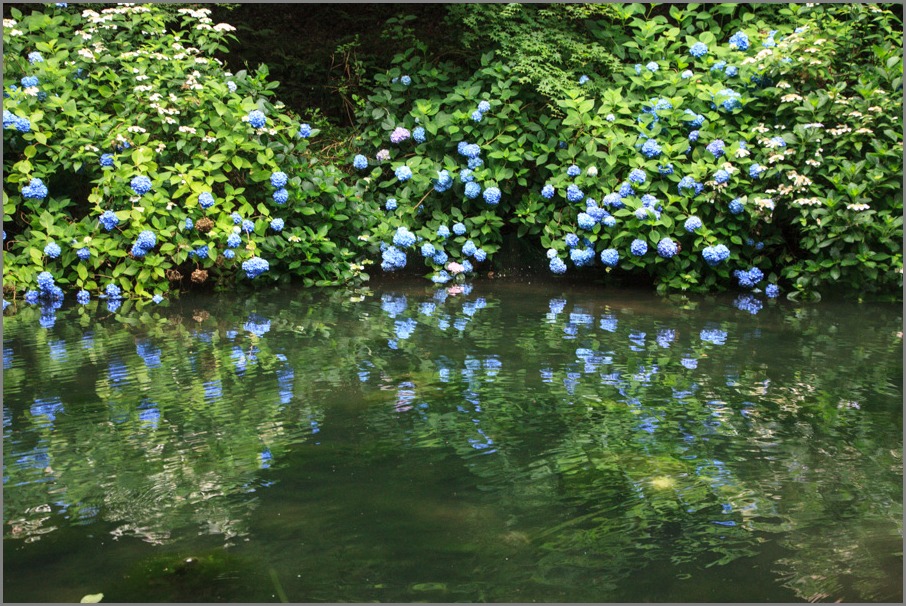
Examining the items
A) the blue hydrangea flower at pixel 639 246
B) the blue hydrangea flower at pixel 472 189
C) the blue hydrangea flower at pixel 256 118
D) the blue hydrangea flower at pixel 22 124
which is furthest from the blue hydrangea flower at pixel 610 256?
the blue hydrangea flower at pixel 22 124

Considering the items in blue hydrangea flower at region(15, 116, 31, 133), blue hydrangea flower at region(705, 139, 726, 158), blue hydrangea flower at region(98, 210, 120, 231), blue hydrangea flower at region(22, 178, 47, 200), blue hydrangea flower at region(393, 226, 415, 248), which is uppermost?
blue hydrangea flower at region(15, 116, 31, 133)

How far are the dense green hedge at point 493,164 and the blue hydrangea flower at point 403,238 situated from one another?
0.11 ft

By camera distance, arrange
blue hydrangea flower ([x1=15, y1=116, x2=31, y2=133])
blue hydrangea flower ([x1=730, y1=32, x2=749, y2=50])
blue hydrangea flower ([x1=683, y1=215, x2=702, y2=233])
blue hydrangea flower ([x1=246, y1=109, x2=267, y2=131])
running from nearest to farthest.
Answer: blue hydrangea flower ([x1=15, y1=116, x2=31, y2=133]) → blue hydrangea flower ([x1=683, y1=215, x2=702, y2=233]) → blue hydrangea flower ([x1=246, y1=109, x2=267, y2=131]) → blue hydrangea flower ([x1=730, y1=32, x2=749, y2=50])

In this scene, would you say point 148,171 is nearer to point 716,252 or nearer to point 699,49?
point 716,252

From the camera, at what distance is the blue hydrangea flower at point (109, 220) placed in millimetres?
6855

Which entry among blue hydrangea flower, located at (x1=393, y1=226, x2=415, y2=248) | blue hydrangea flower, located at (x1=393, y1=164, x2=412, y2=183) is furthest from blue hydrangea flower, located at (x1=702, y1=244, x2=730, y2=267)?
blue hydrangea flower, located at (x1=393, y1=164, x2=412, y2=183)

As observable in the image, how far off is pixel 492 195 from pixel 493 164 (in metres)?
0.37

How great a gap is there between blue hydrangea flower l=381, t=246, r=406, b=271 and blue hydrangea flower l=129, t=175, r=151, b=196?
195 centimetres

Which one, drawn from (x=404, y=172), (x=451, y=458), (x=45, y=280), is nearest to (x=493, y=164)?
(x=404, y=172)

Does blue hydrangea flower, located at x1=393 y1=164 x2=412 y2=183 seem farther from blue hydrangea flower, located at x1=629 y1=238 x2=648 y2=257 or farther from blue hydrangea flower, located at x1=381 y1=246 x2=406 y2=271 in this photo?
blue hydrangea flower, located at x1=629 y1=238 x2=648 y2=257

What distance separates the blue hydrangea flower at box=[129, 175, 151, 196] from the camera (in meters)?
6.84

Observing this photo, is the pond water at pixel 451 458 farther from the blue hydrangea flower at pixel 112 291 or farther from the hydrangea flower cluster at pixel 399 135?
the hydrangea flower cluster at pixel 399 135

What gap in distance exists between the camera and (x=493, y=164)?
8117 mm

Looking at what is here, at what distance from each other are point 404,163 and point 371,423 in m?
4.43
